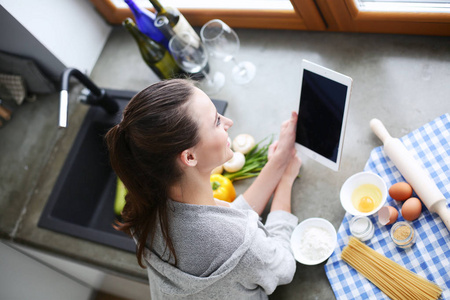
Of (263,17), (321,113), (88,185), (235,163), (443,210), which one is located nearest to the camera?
(443,210)

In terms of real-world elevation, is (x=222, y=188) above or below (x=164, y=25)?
below

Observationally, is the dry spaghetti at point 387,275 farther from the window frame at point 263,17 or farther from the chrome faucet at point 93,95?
the chrome faucet at point 93,95

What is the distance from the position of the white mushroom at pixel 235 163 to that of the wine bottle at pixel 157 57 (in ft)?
1.41

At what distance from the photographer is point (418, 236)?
1.00 metres

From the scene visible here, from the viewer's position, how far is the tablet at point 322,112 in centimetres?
98

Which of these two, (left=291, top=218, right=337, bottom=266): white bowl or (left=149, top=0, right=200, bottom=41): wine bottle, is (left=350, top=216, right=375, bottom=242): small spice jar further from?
(left=149, top=0, right=200, bottom=41): wine bottle

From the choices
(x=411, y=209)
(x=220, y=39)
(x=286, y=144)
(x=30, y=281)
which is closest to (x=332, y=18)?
(x=220, y=39)

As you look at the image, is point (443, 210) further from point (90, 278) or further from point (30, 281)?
point (30, 281)

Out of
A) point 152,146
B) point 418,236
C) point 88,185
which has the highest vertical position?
point 152,146

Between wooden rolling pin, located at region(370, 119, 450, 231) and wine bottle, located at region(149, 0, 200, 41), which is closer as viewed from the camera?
wooden rolling pin, located at region(370, 119, 450, 231)

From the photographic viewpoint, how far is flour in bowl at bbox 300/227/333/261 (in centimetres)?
108

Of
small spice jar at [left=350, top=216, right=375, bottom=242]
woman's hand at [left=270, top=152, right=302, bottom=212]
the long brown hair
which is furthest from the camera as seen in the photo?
woman's hand at [left=270, top=152, right=302, bottom=212]

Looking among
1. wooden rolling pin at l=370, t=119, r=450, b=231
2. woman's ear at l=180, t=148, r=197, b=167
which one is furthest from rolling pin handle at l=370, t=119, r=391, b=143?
woman's ear at l=180, t=148, r=197, b=167

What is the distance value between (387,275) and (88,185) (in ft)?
3.75
